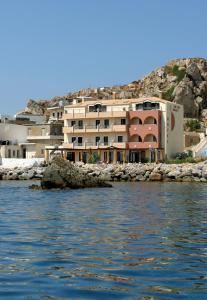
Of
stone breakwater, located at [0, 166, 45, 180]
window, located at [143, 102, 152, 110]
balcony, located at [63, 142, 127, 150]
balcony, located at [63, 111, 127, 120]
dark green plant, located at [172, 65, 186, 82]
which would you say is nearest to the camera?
stone breakwater, located at [0, 166, 45, 180]

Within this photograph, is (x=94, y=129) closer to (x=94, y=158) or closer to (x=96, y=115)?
(x=96, y=115)

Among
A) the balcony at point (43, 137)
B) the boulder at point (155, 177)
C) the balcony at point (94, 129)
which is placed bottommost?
the boulder at point (155, 177)

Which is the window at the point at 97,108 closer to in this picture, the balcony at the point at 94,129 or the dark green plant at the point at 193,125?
the balcony at the point at 94,129

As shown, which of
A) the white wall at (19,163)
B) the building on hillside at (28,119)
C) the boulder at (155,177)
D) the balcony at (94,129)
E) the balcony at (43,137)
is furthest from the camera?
the building on hillside at (28,119)

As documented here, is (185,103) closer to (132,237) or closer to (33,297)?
(132,237)

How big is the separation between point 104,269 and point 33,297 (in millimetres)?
2637

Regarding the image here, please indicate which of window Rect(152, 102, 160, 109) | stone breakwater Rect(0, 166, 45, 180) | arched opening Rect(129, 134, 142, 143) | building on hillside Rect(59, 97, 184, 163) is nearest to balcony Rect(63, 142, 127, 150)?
building on hillside Rect(59, 97, 184, 163)

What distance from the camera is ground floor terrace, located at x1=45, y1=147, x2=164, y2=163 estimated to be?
257ft

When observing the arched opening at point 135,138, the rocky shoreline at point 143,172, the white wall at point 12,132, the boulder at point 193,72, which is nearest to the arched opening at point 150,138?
the arched opening at point 135,138

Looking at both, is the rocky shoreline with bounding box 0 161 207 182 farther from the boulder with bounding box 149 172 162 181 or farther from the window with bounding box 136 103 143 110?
→ the window with bounding box 136 103 143 110

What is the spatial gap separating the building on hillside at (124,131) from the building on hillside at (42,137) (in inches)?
220

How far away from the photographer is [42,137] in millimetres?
89812

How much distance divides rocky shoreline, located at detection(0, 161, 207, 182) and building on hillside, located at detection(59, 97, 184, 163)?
10989 millimetres

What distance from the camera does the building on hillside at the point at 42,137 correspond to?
89.0m
